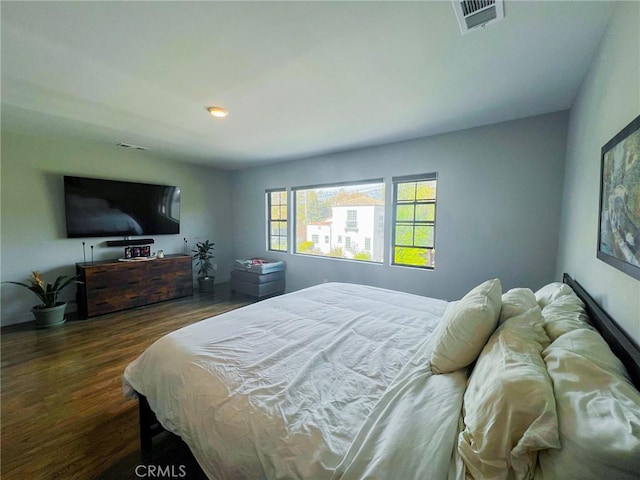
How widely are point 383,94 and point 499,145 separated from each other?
63.0 inches

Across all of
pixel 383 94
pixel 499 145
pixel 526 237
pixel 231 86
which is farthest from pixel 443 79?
pixel 526 237

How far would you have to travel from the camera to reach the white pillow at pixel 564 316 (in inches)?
43.3

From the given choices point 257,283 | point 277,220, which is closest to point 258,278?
point 257,283

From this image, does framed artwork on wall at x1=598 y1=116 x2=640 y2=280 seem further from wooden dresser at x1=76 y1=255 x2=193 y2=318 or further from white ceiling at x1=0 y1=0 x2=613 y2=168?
wooden dresser at x1=76 y1=255 x2=193 y2=318

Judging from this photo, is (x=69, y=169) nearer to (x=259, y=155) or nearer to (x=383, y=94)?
(x=259, y=155)

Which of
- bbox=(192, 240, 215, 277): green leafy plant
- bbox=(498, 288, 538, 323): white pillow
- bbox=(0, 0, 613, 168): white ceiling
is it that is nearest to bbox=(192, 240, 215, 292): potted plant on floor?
bbox=(192, 240, 215, 277): green leafy plant

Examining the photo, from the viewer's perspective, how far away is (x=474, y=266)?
3.11 metres

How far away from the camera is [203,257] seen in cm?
→ 523

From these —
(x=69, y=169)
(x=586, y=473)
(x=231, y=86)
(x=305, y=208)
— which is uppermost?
(x=231, y=86)

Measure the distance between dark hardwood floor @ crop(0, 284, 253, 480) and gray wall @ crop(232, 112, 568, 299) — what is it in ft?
10.0

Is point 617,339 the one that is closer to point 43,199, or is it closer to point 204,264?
point 204,264

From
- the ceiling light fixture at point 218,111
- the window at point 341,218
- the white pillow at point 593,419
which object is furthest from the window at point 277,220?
the white pillow at point 593,419

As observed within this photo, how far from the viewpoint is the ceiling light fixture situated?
258 centimetres

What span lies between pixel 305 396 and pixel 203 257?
475cm
